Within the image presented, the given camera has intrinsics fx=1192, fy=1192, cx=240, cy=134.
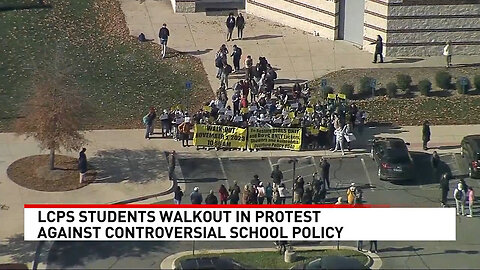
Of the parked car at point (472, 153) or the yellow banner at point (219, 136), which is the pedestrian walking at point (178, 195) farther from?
the parked car at point (472, 153)

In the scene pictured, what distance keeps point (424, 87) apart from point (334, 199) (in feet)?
36.0

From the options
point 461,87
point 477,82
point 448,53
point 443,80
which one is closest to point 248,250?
point 443,80

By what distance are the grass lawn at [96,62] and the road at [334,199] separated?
575 centimetres

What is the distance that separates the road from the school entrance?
1177cm

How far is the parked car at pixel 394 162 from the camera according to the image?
45.7 meters

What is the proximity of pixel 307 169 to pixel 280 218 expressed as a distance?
314 inches

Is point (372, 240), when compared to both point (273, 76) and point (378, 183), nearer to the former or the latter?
point (378, 183)

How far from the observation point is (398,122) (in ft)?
169

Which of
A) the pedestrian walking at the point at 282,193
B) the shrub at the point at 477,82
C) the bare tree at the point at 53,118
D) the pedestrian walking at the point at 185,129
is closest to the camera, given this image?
the pedestrian walking at the point at 282,193

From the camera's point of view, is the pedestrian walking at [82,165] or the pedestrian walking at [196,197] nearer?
the pedestrian walking at [196,197]

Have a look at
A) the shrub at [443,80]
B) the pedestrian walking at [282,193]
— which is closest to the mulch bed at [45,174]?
the pedestrian walking at [282,193]

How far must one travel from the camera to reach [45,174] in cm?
4584

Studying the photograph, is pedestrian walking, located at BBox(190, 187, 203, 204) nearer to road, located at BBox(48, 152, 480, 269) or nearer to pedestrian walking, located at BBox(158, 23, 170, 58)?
road, located at BBox(48, 152, 480, 269)

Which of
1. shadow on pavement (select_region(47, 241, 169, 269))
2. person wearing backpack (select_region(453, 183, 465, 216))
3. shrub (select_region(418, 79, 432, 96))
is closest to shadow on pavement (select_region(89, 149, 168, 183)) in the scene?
shadow on pavement (select_region(47, 241, 169, 269))
